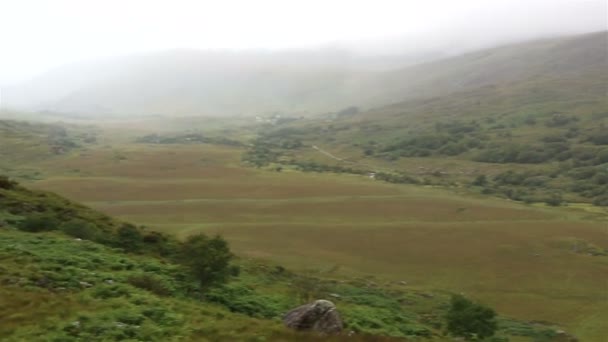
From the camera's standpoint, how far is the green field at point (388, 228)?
55500 millimetres

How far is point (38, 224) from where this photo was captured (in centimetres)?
3341

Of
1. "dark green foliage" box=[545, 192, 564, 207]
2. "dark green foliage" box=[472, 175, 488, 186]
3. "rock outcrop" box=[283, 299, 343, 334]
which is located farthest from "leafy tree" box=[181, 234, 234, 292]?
"dark green foliage" box=[472, 175, 488, 186]

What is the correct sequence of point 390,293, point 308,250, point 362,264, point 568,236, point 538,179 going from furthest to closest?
point 538,179, point 568,236, point 308,250, point 362,264, point 390,293

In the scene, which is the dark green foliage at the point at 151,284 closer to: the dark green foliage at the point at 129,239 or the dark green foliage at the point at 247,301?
the dark green foliage at the point at 247,301

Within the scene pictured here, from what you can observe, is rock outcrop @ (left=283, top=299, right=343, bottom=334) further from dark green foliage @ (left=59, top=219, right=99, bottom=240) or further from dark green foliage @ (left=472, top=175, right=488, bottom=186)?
dark green foliage @ (left=472, top=175, right=488, bottom=186)

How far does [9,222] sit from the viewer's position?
33.9m

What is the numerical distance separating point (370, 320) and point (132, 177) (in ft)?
396

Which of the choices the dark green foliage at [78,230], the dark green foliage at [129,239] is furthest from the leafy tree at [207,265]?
the dark green foliage at [78,230]

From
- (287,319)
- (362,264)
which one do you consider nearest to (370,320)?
(287,319)

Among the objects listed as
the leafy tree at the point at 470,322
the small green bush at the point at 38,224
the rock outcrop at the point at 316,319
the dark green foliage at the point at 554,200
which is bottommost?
the dark green foliage at the point at 554,200

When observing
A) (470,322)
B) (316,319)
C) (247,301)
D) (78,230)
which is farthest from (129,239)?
(470,322)

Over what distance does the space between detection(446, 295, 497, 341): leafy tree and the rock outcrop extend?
12096 millimetres

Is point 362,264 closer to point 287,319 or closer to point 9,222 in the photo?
point 9,222

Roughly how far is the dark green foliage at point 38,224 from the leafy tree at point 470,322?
921 inches
